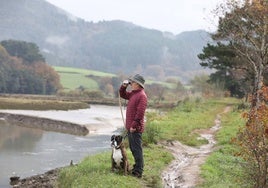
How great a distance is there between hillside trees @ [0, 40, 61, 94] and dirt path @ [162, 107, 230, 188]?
325ft

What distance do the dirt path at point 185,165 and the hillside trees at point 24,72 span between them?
99.1 m

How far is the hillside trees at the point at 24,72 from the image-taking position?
118m

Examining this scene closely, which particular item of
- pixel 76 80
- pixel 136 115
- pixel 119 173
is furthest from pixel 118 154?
pixel 76 80

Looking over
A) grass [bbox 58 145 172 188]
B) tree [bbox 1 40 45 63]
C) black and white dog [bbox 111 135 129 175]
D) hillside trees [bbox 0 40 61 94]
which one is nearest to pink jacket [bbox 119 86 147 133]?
black and white dog [bbox 111 135 129 175]

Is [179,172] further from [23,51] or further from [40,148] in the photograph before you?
[23,51]

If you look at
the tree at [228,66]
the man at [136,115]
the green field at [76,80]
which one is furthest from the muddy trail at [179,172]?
the green field at [76,80]

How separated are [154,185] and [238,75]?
49440 mm

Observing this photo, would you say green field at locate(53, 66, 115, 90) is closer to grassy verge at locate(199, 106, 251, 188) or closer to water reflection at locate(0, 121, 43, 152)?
water reflection at locate(0, 121, 43, 152)

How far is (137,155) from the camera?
13.2 m

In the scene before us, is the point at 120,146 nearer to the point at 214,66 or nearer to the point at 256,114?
the point at 256,114

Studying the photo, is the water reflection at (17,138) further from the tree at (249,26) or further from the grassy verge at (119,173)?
the tree at (249,26)

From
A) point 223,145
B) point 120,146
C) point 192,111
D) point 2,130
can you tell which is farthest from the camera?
point 2,130

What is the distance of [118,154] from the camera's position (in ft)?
42.5

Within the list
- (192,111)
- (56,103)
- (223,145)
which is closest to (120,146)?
(223,145)
